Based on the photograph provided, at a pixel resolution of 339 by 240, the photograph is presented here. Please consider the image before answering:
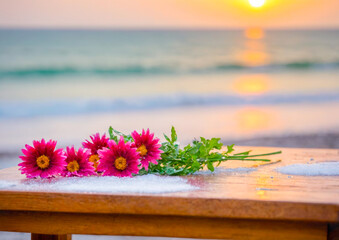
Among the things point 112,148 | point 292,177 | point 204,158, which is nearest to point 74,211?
point 112,148

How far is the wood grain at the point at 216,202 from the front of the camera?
40.7 inches

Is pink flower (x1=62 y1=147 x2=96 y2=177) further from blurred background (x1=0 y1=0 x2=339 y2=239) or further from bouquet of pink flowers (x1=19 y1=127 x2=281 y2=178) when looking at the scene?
blurred background (x1=0 y1=0 x2=339 y2=239)

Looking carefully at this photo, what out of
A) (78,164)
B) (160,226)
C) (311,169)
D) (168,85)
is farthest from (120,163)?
(168,85)

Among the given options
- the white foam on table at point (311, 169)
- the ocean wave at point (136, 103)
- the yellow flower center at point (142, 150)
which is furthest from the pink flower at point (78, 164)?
the ocean wave at point (136, 103)

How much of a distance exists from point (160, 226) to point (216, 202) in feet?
0.49

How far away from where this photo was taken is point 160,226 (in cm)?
112

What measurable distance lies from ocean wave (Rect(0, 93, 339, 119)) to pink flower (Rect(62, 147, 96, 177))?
518 cm

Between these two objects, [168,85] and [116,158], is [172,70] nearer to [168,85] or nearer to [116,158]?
[168,85]

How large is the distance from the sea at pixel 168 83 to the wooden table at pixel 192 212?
11.1 ft

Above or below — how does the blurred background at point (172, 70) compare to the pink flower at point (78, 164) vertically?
above

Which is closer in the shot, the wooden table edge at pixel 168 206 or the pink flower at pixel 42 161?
the wooden table edge at pixel 168 206

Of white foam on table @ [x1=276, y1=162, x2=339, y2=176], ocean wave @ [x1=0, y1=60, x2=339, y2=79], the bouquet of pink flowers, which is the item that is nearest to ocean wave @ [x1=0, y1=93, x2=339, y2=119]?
ocean wave @ [x1=0, y1=60, x2=339, y2=79]

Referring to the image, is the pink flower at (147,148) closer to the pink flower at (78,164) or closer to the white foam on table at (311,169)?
the pink flower at (78,164)

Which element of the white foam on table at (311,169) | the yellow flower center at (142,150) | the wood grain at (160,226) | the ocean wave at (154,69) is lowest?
the wood grain at (160,226)
